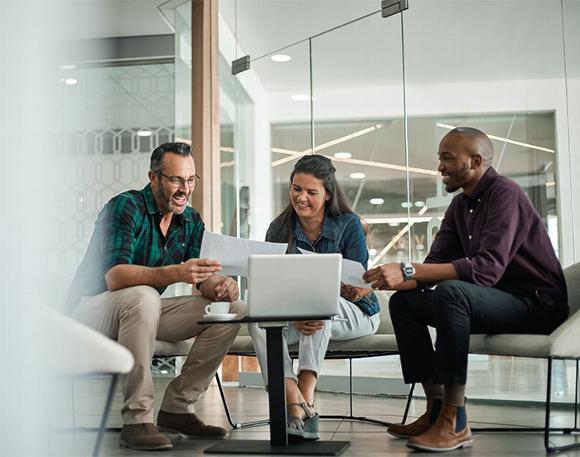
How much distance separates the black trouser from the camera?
8.95 ft

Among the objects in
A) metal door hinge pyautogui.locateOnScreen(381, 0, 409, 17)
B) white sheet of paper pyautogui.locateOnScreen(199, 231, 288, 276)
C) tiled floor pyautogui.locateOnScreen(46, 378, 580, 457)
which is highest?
metal door hinge pyautogui.locateOnScreen(381, 0, 409, 17)

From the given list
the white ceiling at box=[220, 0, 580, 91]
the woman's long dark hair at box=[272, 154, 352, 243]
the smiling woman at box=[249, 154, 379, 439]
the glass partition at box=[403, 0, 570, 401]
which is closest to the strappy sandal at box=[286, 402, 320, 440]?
the smiling woman at box=[249, 154, 379, 439]

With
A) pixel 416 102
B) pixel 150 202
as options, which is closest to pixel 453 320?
pixel 150 202

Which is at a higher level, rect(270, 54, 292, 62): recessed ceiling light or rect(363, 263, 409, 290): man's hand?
rect(270, 54, 292, 62): recessed ceiling light

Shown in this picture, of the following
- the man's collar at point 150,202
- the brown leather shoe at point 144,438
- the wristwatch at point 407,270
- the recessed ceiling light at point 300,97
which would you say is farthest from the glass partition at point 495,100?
the brown leather shoe at point 144,438

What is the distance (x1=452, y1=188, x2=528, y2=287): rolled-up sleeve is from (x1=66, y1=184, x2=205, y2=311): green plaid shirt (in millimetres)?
1078

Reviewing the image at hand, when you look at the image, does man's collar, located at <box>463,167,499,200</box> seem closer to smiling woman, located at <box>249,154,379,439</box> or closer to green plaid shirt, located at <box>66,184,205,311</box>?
smiling woman, located at <box>249,154,379,439</box>

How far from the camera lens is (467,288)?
110 inches

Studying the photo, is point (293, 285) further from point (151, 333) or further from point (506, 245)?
point (506, 245)

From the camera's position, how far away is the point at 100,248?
310cm

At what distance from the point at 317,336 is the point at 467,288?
562 millimetres

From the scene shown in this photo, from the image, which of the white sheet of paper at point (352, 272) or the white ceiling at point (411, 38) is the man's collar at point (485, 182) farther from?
the white ceiling at point (411, 38)

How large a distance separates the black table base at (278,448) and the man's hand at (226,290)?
0.54 metres

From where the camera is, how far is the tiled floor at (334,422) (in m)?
1.67
